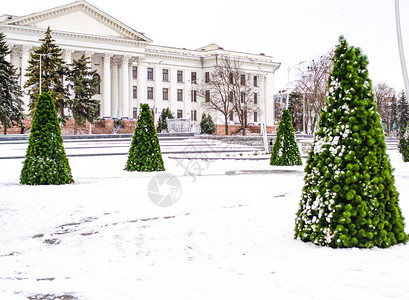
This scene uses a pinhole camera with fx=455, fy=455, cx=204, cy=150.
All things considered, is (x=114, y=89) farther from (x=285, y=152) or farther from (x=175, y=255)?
(x=175, y=255)

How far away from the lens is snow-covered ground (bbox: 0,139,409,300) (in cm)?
434

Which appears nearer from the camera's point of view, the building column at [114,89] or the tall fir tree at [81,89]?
the tall fir tree at [81,89]

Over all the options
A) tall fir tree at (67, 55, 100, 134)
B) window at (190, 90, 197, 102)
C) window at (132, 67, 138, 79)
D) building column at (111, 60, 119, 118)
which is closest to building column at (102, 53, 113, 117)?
building column at (111, 60, 119, 118)

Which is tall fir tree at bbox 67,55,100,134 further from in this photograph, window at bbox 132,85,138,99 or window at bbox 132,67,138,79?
window at bbox 132,67,138,79

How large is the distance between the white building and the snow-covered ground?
40.4 metres

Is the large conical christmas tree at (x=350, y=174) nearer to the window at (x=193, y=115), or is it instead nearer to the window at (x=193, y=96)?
the window at (x=193, y=96)

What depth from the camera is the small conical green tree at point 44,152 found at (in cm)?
1198

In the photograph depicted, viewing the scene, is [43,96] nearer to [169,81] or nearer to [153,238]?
[153,238]

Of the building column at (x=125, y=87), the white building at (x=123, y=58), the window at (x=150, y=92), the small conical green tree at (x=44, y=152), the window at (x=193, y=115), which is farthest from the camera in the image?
the window at (x=193, y=115)

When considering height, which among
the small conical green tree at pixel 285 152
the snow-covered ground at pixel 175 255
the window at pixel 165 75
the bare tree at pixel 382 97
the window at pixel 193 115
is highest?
the window at pixel 165 75

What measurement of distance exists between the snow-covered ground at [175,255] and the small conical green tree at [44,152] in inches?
63.1

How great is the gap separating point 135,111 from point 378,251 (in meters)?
72.7

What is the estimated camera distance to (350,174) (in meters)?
5.27

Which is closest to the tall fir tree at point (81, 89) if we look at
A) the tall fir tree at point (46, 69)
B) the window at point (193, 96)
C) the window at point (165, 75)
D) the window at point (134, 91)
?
the tall fir tree at point (46, 69)
